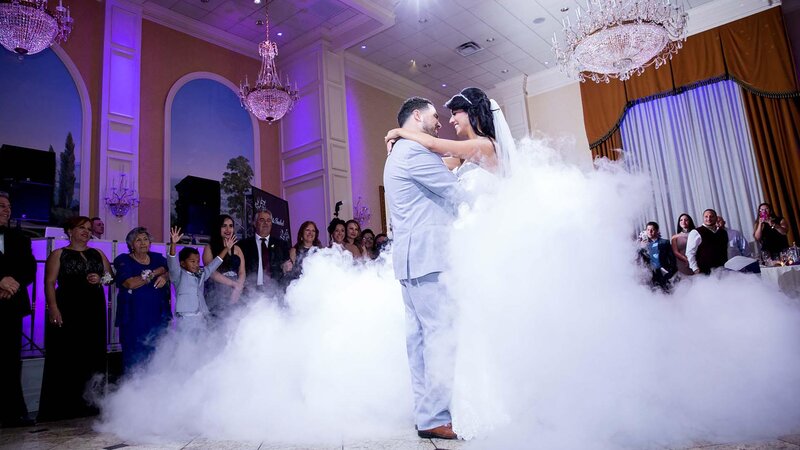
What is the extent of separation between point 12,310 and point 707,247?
306 inches

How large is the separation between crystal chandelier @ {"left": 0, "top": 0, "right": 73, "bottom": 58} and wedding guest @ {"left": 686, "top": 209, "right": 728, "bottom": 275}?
8.04 metres

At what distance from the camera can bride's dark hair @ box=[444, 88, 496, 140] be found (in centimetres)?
265

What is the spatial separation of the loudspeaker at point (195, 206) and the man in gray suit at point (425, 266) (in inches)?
224

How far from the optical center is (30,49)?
5.02 metres

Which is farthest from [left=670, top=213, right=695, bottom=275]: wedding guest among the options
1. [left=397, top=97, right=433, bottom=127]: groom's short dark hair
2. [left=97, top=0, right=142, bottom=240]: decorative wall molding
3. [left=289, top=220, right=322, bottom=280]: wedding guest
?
[left=97, top=0, right=142, bottom=240]: decorative wall molding

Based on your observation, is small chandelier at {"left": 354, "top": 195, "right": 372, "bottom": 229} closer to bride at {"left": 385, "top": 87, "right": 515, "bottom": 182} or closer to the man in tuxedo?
the man in tuxedo

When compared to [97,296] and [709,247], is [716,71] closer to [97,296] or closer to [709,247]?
[709,247]

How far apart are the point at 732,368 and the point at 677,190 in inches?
295

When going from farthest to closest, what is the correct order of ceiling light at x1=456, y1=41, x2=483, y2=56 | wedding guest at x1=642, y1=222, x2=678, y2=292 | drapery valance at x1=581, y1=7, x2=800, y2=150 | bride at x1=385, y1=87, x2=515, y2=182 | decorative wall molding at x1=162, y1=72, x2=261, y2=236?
ceiling light at x1=456, y1=41, x2=483, y2=56, drapery valance at x1=581, y1=7, x2=800, y2=150, decorative wall molding at x1=162, y1=72, x2=261, y2=236, wedding guest at x1=642, y1=222, x2=678, y2=292, bride at x1=385, y1=87, x2=515, y2=182

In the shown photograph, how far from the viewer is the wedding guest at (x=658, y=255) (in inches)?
280

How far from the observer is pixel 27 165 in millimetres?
5996

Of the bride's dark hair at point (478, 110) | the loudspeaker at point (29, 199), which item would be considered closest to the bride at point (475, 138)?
the bride's dark hair at point (478, 110)

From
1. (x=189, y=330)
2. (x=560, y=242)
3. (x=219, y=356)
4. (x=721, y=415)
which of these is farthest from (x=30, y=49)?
(x=721, y=415)

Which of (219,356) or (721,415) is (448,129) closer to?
(219,356)
